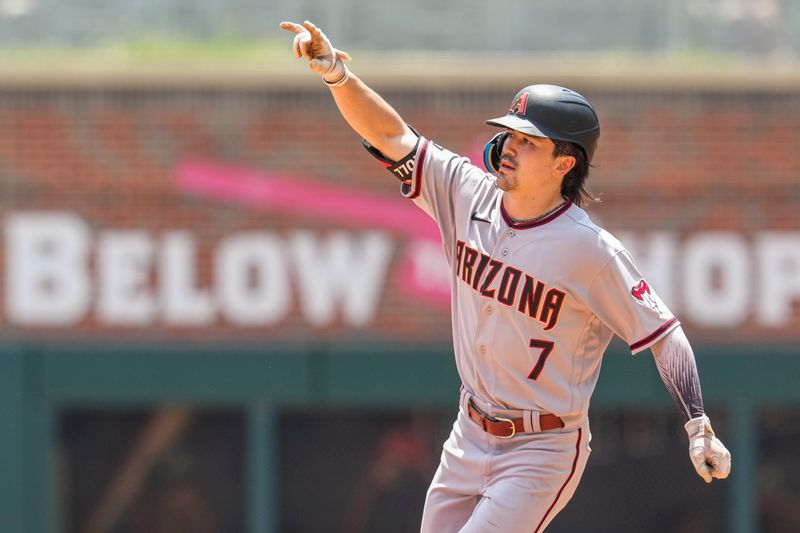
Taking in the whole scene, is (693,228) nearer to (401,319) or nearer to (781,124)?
(781,124)

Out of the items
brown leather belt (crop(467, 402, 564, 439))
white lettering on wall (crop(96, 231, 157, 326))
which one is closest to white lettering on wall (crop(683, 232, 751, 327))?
white lettering on wall (crop(96, 231, 157, 326))

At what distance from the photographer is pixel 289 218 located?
940cm

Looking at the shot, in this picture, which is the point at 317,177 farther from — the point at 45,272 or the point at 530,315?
the point at 530,315

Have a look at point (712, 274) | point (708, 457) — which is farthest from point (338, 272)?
point (708, 457)

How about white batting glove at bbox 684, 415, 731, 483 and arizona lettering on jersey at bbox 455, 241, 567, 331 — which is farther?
arizona lettering on jersey at bbox 455, 241, 567, 331

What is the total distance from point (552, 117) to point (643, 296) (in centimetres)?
58

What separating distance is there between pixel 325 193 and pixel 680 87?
255cm

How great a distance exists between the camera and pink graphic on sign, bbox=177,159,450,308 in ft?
30.7

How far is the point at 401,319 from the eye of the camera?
9430mm

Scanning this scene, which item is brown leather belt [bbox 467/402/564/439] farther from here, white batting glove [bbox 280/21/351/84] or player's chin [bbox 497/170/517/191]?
white batting glove [bbox 280/21/351/84]

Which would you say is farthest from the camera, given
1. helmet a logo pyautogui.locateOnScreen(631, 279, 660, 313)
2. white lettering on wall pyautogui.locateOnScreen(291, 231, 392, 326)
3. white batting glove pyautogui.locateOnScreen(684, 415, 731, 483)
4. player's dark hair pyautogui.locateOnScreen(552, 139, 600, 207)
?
white lettering on wall pyautogui.locateOnScreen(291, 231, 392, 326)

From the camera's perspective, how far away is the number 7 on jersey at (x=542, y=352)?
4041mm

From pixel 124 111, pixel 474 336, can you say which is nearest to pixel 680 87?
pixel 124 111

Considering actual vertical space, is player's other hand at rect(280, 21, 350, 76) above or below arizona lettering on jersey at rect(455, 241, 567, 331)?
above
